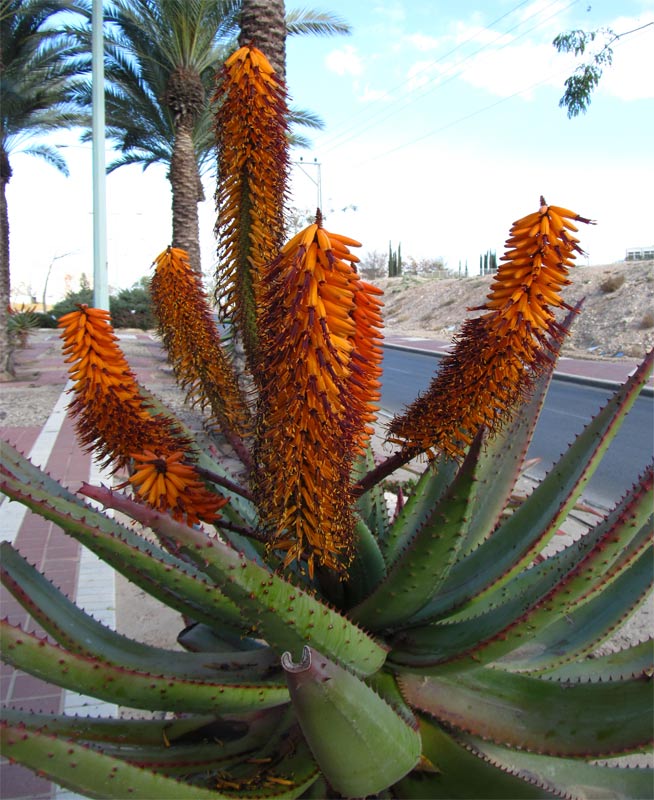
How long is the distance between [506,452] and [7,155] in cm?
1981

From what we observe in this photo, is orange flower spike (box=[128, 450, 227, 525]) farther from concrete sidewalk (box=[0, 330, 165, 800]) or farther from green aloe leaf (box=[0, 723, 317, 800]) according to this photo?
green aloe leaf (box=[0, 723, 317, 800])

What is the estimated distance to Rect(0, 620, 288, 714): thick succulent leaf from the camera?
4.46 feet

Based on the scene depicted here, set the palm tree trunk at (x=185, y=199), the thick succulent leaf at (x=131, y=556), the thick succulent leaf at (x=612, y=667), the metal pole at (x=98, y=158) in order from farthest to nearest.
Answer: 1. the palm tree trunk at (x=185, y=199)
2. the metal pole at (x=98, y=158)
3. the thick succulent leaf at (x=612, y=667)
4. the thick succulent leaf at (x=131, y=556)

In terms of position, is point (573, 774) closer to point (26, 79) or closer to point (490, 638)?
point (490, 638)

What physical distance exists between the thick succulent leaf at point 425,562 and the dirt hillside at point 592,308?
13.8m

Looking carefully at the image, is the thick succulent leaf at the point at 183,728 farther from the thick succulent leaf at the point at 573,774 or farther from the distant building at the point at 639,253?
the distant building at the point at 639,253

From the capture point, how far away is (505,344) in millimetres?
1201

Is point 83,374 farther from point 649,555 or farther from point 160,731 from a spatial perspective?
point 649,555

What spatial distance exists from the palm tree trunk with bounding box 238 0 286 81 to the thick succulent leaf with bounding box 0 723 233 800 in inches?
117

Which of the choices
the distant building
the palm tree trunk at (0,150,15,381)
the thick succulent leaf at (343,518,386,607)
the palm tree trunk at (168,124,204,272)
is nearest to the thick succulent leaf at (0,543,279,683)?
the thick succulent leaf at (343,518,386,607)

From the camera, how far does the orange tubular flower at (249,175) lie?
1412mm

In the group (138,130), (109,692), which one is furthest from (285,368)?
(138,130)

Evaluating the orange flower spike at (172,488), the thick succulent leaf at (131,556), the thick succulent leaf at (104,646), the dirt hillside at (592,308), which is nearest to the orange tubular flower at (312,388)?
the orange flower spike at (172,488)

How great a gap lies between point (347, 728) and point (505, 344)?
2.32 ft
